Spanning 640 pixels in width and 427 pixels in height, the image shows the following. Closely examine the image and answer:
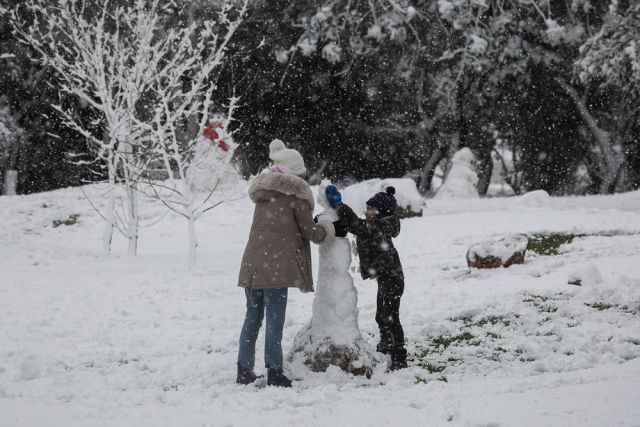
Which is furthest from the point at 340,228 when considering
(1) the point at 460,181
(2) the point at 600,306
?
(1) the point at 460,181

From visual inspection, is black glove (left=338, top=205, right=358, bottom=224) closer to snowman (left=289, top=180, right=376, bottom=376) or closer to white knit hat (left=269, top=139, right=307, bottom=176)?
snowman (left=289, top=180, right=376, bottom=376)

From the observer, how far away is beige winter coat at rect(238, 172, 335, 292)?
4988 mm

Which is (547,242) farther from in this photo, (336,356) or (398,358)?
(336,356)

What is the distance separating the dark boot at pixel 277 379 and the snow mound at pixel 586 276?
4520 mm

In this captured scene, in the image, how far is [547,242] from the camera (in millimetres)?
11688

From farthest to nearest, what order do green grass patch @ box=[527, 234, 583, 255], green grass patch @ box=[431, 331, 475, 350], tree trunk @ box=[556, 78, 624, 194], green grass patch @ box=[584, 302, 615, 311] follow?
tree trunk @ box=[556, 78, 624, 194]
green grass patch @ box=[527, 234, 583, 255]
green grass patch @ box=[584, 302, 615, 311]
green grass patch @ box=[431, 331, 475, 350]

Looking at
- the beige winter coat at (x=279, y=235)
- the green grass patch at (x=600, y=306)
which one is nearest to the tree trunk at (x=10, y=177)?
the beige winter coat at (x=279, y=235)

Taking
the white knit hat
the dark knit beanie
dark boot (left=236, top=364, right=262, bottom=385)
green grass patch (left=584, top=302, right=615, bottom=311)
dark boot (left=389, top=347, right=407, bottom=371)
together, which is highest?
the white knit hat

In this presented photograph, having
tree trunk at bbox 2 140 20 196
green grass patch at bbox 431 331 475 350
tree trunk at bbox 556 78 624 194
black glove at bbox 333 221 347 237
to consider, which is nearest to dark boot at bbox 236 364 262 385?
black glove at bbox 333 221 347 237

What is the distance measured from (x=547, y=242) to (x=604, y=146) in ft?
42.9

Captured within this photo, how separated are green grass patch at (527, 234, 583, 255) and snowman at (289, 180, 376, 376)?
6.14 m

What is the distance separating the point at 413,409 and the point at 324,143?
21.5 metres

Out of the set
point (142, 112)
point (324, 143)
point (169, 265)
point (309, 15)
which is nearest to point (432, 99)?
point (324, 143)

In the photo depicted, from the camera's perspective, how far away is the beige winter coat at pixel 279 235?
16.4 ft
